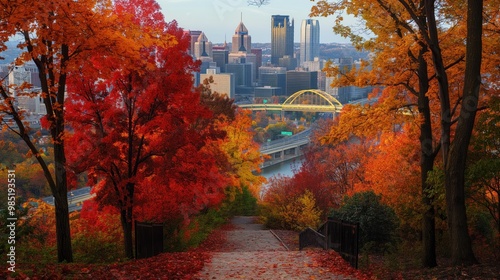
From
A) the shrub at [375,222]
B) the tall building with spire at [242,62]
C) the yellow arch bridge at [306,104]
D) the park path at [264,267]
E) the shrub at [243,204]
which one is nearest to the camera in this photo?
the park path at [264,267]

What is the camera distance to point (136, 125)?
45.1ft

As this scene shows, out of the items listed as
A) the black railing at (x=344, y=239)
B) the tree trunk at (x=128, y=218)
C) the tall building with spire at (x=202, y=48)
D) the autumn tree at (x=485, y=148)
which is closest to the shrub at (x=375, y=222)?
the black railing at (x=344, y=239)

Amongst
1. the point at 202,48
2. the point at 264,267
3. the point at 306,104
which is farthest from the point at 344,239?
the point at 202,48

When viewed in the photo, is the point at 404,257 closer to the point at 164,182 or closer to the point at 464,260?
the point at 464,260

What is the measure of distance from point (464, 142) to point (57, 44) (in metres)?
6.74

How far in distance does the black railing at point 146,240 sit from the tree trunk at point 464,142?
5.76m

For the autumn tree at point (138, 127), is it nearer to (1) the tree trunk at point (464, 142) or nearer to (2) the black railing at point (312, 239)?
(2) the black railing at point (312, 239)

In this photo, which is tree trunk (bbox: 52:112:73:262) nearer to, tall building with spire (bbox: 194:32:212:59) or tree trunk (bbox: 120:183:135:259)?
tree trunk (bbox: 120:183:135:259)

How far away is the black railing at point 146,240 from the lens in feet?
37.1

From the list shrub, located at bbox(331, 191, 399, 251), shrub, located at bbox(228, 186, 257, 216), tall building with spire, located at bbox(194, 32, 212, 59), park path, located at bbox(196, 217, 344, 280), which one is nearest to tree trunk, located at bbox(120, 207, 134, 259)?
park path, located at bbox(196, 217, 344, 280)

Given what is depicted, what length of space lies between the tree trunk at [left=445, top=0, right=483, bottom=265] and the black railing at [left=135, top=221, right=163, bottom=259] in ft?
18.9

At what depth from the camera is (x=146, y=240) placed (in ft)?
37.7

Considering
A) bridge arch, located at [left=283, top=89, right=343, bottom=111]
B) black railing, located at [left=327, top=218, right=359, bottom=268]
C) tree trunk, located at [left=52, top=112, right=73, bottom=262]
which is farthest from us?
bridge arch, located at [left=283, top=89, right=343, bottom=111]

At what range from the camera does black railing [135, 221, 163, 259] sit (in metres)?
11.3
